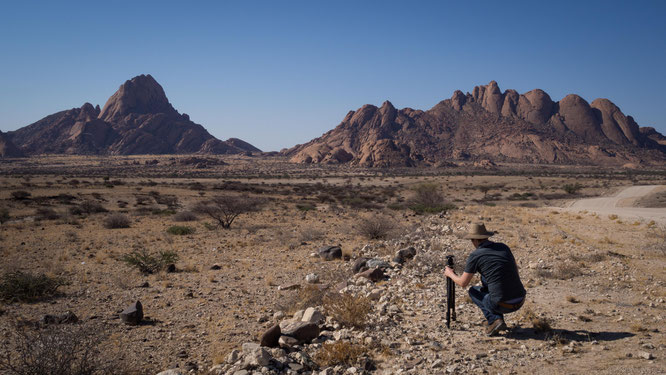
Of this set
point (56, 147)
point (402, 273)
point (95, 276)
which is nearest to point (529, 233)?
point (402, 273)

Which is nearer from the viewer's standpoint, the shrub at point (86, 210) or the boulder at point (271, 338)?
the boulder at point (271, 338)

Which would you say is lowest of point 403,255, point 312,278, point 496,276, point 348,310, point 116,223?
point 312,278

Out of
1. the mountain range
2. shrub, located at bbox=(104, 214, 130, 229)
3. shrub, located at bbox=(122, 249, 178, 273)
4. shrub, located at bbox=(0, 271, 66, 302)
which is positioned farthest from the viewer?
the mountain range

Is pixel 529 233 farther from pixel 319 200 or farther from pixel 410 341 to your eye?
pixel 319 200

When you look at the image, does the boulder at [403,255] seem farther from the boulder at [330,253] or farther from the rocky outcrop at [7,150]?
the rocky outcrop at [7,150]

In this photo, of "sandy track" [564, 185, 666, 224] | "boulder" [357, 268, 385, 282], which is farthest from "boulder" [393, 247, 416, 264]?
"sandy track" [564, 185, 666, 224]

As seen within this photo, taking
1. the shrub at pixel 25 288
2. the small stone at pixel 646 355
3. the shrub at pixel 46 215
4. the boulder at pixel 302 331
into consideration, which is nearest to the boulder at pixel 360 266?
Result: the boulder at pixel 302 331

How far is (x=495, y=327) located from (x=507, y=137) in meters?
178

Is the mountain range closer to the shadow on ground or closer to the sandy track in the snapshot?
the sandy track

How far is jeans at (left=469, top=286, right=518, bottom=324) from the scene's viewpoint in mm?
5205

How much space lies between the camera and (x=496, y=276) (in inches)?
200

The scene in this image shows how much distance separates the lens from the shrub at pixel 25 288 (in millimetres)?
8386

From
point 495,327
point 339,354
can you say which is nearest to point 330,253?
point 339,354

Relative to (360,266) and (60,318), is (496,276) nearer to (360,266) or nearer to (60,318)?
(360,266)
